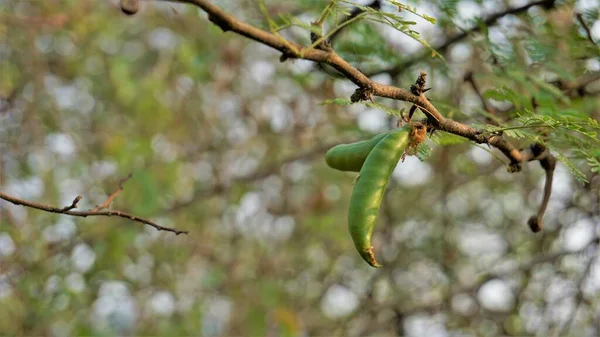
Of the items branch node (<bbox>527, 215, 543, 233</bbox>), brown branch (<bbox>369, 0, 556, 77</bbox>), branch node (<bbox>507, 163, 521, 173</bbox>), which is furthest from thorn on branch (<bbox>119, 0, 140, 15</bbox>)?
brown branch (<bbox>369, 0, 556, 77</bbox>)

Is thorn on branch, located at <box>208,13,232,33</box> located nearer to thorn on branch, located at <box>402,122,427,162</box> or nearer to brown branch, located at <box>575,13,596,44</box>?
thorn on branch, located at <box>402,122,427,162</box>

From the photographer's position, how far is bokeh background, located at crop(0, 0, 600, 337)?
3613 millimetres

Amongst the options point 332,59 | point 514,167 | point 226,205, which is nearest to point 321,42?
point 332,59

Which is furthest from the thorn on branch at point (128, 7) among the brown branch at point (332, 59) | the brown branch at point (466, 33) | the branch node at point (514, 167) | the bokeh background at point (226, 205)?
the bokeh background at point (226, 205)

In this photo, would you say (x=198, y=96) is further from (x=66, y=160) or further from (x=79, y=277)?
(x=79, y=277)

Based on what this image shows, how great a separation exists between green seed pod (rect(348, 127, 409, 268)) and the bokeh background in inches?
62.6

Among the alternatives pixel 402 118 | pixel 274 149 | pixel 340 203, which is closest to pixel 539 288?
pixel 340 203

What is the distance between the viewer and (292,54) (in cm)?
117

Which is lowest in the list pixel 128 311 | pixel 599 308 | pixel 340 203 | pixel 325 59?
pixel 128 311

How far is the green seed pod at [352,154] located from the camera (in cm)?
125

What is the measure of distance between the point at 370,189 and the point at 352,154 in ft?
0.42

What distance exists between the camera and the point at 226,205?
4875mm

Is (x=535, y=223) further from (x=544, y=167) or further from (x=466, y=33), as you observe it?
(x=466, y=33)

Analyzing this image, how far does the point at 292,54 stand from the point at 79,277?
10.5 ft
